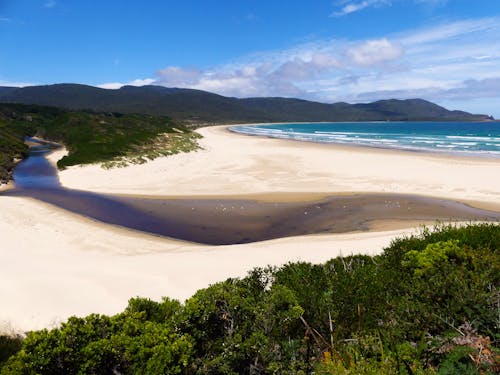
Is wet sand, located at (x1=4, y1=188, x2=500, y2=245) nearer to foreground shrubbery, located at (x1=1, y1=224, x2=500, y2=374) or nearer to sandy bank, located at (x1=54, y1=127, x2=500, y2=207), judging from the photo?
sandy bank, located at (x1=54, y1=127, x2=500, y2=207)

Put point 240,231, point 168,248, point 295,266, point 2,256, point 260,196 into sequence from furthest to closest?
point 260,196 < point 240,231 < point 168,248 < point 2,256 < point 295,266

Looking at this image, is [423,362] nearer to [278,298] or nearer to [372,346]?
[372,346]

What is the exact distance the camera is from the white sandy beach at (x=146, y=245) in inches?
316

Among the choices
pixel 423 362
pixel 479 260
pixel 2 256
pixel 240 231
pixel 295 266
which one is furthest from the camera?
pixel 240 231

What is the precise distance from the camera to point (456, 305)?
4.68 m

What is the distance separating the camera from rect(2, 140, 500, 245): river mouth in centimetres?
1426

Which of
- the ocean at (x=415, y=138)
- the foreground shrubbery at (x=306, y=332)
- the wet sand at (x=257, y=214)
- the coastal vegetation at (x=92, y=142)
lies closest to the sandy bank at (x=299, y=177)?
the wet sand at (x=257, y=214)

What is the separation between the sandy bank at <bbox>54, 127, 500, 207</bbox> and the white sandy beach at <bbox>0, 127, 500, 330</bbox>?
73mm

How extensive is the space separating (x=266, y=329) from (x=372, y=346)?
1.39 meters

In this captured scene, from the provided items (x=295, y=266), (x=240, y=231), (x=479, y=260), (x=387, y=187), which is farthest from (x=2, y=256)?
(x=387, y=187)

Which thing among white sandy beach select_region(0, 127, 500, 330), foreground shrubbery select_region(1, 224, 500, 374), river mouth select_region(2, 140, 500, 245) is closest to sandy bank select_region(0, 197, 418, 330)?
white sandy beach select_region(0, 127, 500, 330)

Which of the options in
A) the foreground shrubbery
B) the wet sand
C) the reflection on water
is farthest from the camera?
the reflection on water

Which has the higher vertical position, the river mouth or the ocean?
the ocean

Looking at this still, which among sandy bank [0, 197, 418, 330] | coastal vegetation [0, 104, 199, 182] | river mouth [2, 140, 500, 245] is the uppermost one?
coastal vegetation [0, 104, 199, 182]
